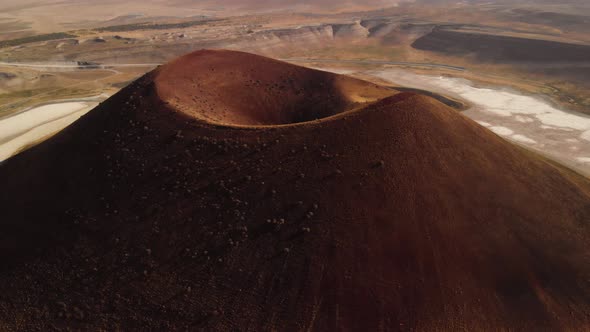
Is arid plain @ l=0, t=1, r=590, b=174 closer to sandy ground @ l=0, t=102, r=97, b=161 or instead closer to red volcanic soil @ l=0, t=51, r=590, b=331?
sandy ground @ l=0, t=102, r=97, b=161

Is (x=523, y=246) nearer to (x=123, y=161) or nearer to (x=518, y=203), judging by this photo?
(x=518, y=203)

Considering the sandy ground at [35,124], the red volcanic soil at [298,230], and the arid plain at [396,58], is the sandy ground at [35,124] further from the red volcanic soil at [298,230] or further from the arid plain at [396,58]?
the red volcanic soil at [298,230]

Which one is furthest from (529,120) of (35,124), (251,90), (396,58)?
(35,124)

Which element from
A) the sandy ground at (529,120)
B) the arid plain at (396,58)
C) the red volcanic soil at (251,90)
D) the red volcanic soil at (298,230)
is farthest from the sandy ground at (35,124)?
the sandy ground at (529,120)

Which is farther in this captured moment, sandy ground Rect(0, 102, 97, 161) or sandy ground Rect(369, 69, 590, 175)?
sandy ground Rect(0, 102, 97, 161)

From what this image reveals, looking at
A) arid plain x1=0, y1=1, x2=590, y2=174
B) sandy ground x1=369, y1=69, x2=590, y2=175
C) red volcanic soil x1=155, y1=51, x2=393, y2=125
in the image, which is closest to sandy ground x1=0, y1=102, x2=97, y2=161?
arid plain x1=0, y1=1, x2=590, y2=174
